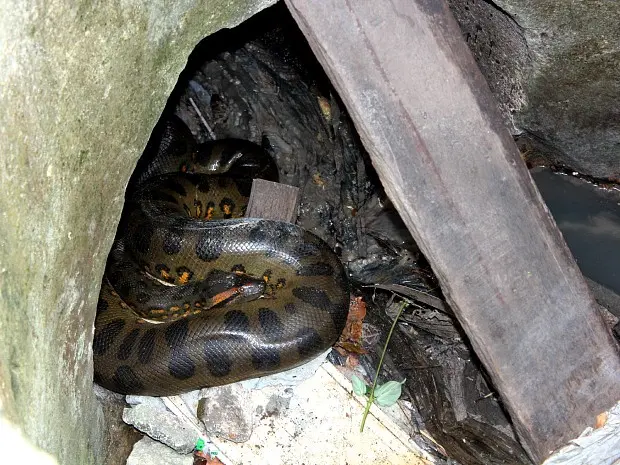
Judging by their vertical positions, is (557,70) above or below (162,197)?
below

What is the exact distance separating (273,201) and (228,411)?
A: 1.42 metres

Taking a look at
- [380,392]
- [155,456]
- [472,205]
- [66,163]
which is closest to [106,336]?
[155,456]

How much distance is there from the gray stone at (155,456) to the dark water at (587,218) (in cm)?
290

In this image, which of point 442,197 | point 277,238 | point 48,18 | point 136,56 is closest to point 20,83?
point 48,18

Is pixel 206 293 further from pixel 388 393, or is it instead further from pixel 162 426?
pixel 388 393

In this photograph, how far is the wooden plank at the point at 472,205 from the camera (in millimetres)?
3129

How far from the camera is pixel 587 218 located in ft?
16.5

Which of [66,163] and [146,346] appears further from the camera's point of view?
[146,346]

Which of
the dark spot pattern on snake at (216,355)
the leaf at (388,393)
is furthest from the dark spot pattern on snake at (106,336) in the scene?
the leaf at (388,393)

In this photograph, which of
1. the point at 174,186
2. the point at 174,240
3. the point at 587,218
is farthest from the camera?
the point at 174,186

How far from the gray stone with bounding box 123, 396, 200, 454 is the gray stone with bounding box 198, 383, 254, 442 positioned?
13 centimetres

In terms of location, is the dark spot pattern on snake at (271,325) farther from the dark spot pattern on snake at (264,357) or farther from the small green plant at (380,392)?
the small green plant at (380,392)

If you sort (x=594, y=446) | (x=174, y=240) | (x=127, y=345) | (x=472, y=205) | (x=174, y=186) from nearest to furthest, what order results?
(x=472, y=205) → (x=594, y=446) → (x=127, y=345) → (x=174, y=240) → (x=174, y=186)

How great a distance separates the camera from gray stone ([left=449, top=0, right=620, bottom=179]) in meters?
3.66
